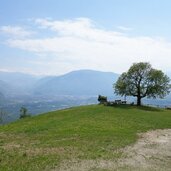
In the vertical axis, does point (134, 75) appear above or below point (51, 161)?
above

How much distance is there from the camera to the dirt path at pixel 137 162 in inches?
970

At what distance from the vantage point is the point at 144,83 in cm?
8806

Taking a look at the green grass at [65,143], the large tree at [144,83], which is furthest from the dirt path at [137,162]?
the large tree at [144,83]

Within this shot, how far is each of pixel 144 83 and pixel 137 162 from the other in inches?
2467

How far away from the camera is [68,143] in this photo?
113ft

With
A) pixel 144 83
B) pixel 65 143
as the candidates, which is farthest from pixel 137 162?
pixel 144 83

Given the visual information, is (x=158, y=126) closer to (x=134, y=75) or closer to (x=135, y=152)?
(x=135, y=152)

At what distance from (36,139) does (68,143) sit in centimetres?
491

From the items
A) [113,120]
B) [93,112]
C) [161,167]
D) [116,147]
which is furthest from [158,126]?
[161,167]

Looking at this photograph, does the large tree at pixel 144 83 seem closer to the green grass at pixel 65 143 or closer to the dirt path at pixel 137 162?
the green grass at pixel 65 143

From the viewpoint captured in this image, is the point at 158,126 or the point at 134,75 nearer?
the point at 158,126

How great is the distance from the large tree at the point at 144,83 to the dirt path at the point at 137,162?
52.1 meters

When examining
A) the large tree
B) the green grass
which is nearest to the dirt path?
the green grass

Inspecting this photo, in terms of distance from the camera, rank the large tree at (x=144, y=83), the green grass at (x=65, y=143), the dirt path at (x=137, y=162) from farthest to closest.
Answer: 1. the large tree at (x=144, y=83)
2. the green grass at (x=65, y=143)
3. the dirt path at (x=137, y=162)
